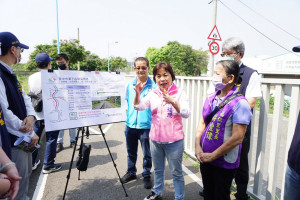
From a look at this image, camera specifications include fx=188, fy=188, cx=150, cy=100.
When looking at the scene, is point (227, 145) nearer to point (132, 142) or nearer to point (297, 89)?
point (297, 89)

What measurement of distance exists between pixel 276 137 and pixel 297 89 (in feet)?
2.09

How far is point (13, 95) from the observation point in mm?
1915

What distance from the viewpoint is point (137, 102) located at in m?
2.44

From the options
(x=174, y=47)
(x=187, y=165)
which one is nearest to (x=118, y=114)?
(x=187, y=165)

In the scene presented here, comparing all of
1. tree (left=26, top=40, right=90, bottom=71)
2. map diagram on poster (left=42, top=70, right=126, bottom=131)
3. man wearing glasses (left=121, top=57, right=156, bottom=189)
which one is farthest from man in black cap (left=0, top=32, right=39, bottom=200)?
tree (left=26, top=40, right=90, bottom=71)

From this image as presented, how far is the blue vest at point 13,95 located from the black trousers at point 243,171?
267cm

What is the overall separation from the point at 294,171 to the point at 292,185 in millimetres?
116

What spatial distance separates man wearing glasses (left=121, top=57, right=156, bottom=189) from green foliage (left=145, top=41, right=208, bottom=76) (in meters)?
39.7

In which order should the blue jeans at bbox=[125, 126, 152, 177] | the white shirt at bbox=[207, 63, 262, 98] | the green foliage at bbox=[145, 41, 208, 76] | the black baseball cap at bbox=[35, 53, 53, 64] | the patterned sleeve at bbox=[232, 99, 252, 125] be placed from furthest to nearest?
the green foliage at bbox=[145, 41, 208, 76], the black baseball cap at bbox=[35, 53, 53, 64], the blue jeans at bbox=[125, 126, 152, 177], the white shirt at bbox=[207, 63, 262, 98], the patterned sleeve at bbox=[232, 99, 252, 125]

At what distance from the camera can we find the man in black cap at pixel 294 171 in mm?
1440

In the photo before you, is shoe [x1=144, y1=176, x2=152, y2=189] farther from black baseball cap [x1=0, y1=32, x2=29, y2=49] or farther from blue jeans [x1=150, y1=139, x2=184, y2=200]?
black baseball cap [x1=0, y1=32, x2=29, y2=49]

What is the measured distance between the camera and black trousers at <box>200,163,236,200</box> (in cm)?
183

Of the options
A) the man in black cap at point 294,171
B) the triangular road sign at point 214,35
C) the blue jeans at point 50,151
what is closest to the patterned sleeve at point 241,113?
the man in black cap at point 294,171

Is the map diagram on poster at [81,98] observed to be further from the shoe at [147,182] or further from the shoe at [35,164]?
the shoe at [35,164]
